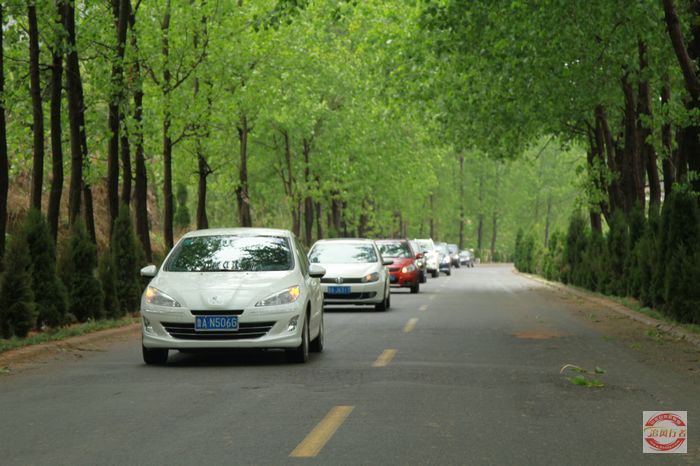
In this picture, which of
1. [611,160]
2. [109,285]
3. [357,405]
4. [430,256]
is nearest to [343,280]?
[109,285]

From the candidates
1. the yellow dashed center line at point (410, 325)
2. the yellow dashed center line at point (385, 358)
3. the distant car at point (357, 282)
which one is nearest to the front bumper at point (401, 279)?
the distant car at point (357, 282)

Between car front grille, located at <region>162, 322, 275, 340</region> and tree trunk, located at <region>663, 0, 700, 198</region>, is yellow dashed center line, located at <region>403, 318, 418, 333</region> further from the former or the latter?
tree trunk, located at <region>663, 0, 700, 198</region>

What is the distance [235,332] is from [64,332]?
15.9ft

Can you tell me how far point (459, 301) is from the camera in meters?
27.2

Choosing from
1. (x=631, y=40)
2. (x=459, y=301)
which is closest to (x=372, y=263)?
(x=459, y=301)

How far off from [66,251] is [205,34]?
14635 mm

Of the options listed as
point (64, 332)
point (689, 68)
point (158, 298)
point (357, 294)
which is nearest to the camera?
point (158, 298)

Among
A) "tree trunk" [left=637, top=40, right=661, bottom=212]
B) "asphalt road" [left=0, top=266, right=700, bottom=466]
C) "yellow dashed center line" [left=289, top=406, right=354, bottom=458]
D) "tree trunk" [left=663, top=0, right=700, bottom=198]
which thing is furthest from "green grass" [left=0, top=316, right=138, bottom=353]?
"tree trunk" [left=637, top=40, right=661, bottom=212]

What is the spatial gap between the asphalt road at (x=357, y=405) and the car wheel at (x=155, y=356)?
0.19 meters

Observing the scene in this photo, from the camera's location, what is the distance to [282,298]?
12.4 meters

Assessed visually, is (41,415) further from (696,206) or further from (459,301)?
(459,301)

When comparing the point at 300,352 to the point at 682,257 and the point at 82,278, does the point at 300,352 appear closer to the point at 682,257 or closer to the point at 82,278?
the point at 82,278

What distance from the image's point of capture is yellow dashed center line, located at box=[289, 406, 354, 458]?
7.07m

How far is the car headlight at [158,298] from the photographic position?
12305 millimetres
